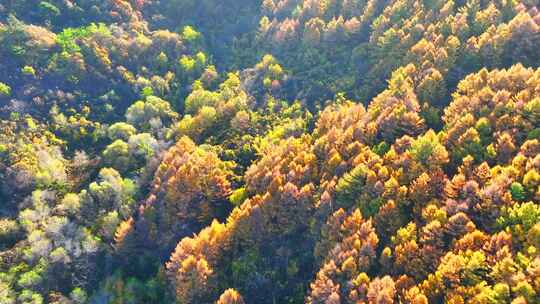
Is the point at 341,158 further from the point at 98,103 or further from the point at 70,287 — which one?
the point at 98,103

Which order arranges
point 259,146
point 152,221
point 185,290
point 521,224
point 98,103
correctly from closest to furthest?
point 521,224 < point 185,290 < point 152,221 < point 259,146 < point 98,103

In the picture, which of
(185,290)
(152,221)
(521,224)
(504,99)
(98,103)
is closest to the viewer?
(521,224)

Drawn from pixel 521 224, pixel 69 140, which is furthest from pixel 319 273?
pixel 69 140

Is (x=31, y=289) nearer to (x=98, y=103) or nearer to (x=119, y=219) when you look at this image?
(x=119, y=219)

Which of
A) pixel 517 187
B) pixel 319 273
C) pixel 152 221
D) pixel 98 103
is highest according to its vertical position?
pixel 98 103

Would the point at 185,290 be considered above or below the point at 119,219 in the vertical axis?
below

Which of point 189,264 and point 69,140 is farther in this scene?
point 69,140
